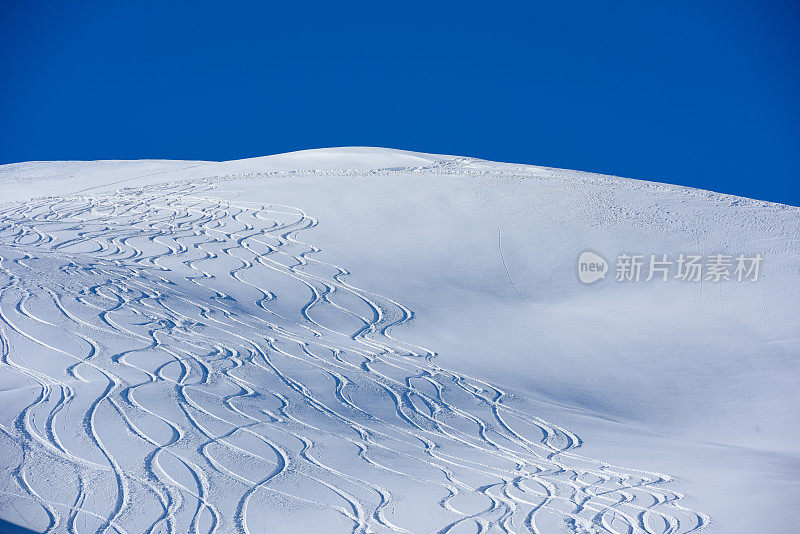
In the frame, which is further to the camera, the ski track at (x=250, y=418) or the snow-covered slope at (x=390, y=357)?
the snow-covered slope at (x=390, y=357)

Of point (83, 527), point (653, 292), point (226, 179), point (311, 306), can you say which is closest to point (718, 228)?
point (653, 292)

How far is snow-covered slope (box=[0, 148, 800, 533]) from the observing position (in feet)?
17.7

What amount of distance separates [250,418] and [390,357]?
2696 millimetres

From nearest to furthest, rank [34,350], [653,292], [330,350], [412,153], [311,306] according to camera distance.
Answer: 1. [34,350]
2. [330,350]
3. [311,306]
4. [653,292]
5. [412,153]

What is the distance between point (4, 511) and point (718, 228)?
1214 centimetres

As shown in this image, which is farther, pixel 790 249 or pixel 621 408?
pixel 790 249

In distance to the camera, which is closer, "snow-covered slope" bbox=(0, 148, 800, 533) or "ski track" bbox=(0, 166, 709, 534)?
"ski track" bbox=(0, 166, 709, 534)

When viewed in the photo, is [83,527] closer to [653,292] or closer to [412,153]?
[653,292]

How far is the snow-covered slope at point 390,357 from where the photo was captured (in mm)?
5410

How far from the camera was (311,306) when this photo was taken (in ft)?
33.9

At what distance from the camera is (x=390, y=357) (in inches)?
356

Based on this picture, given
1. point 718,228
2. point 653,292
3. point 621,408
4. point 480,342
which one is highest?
point 718,228

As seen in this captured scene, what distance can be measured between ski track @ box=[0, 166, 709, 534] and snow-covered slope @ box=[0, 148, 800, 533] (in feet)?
0.09

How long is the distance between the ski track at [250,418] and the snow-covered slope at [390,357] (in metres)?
0.03
